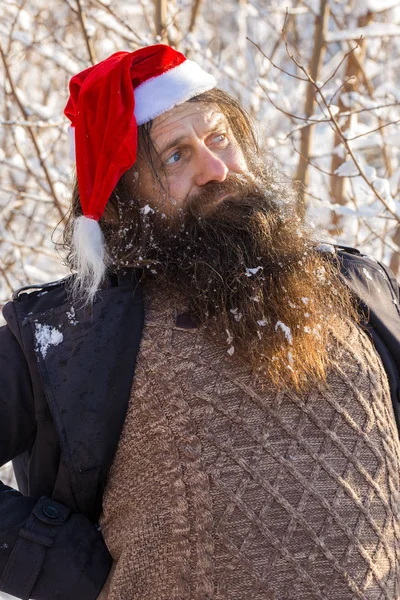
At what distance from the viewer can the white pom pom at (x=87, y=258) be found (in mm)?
1796

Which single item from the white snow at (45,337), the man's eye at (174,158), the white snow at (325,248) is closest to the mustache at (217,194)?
the man's eye at (174,158)

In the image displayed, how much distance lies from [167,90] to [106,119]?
8.7 inches

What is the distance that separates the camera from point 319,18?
3.12 metres

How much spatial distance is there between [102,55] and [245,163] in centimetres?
310

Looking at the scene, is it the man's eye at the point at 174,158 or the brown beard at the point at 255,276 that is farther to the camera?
the man's eye at the point at 174,158

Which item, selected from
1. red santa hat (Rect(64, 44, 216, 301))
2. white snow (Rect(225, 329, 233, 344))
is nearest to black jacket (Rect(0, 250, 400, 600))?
red santa hat (Rect(64, 44, 216, 301))

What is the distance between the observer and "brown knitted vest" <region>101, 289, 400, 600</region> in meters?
1.51

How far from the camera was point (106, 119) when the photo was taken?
1904 millimetres

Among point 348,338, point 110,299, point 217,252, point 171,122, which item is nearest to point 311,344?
point 348,338

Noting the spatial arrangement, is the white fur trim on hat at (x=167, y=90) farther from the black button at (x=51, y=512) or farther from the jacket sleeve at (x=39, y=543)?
the black button at (x=51, y=512)

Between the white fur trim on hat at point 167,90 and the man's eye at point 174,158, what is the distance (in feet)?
0.42

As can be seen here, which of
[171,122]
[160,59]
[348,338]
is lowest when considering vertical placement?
[348,338]

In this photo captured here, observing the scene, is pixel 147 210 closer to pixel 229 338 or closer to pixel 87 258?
pixel 87 258

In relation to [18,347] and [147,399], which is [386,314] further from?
[18,347]
